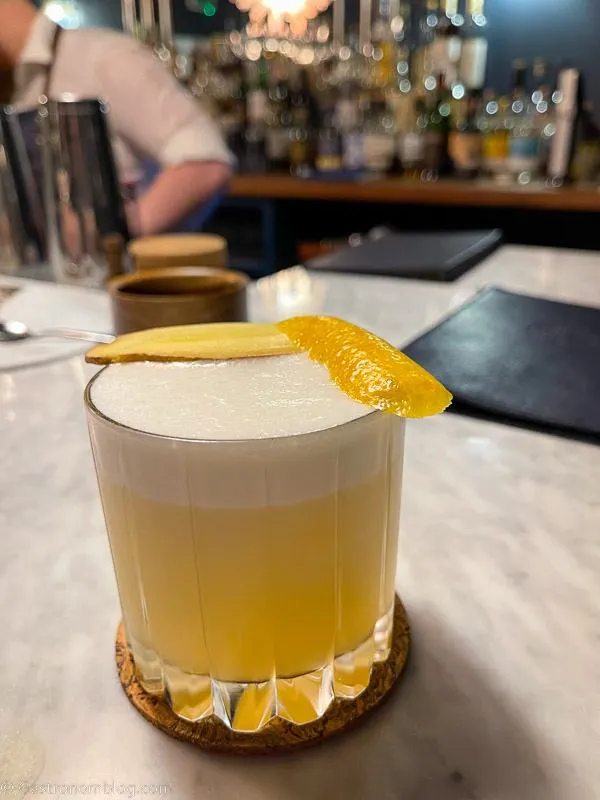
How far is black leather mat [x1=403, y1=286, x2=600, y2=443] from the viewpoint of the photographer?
605 millimetres

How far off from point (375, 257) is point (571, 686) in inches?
37.9

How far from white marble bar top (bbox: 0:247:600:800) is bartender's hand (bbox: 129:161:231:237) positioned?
898 mm

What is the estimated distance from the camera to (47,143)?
3.48 ft

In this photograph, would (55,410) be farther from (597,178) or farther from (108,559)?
(597,178)

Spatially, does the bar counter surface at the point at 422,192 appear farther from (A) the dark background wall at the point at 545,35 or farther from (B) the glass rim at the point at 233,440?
(B) the glass rim at the point at 233,440

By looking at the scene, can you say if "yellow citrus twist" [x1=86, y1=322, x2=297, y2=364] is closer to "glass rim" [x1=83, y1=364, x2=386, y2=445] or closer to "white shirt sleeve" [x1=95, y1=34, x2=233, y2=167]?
"glass rim" [x1=83, y1=364, x2=386, y2=445]

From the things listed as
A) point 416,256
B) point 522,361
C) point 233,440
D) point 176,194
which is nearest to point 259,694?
point 233,440

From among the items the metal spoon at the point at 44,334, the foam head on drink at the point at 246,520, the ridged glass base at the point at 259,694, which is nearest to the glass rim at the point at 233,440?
the foam head on drink at the point at 246,520

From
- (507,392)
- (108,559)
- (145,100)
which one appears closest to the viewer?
(108,559)

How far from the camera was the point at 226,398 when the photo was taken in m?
0.30

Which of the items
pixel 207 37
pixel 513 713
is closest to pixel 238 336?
pixel 513 713

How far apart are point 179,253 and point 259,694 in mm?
617

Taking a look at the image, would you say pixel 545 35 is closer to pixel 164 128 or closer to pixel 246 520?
pixel 164 128

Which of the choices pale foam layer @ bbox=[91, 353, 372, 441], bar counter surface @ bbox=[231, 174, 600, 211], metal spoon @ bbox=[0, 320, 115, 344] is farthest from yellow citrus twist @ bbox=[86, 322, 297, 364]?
bar counter surface @ bbox=[231, 174, 600, 211]
